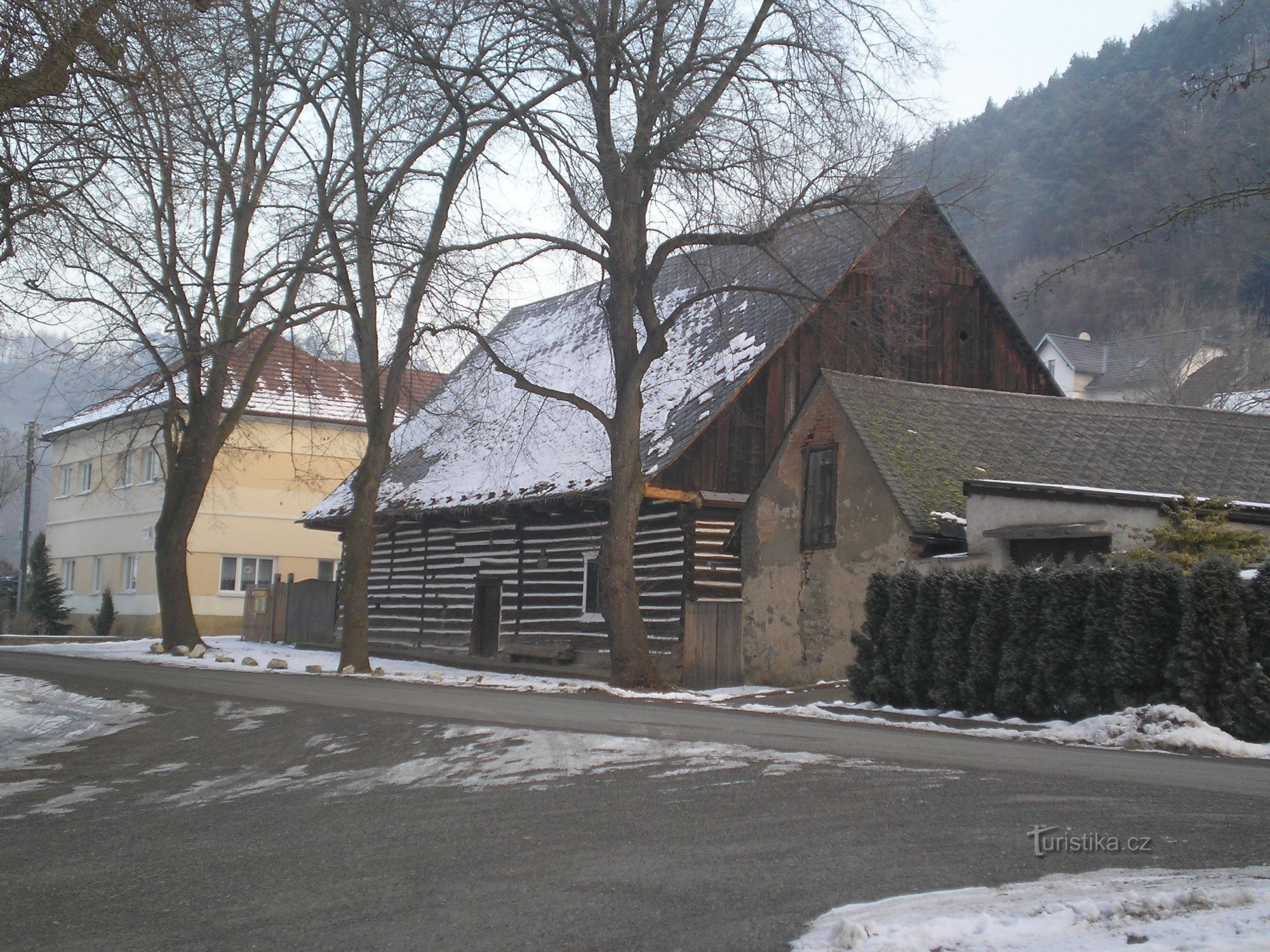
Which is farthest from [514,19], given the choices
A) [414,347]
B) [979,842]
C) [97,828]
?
[979,842]

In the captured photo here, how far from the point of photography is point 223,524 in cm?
4272

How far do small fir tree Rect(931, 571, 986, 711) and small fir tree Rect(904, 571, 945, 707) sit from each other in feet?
0.78

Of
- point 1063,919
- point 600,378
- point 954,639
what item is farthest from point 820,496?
point 1063,919

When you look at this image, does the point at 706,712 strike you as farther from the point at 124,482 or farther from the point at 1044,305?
the point at 1044,305

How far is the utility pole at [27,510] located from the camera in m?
38.3

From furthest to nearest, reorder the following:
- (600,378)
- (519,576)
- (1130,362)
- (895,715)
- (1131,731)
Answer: (1130,362) < (600,378) < (519,576) < (895,715) < (1131,731)

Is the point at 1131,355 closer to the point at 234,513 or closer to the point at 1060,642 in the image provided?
the point at 234,513

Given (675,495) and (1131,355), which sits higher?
(1131,355)

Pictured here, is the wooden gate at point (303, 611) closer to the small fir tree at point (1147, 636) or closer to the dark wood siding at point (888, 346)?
the dark wood siding at point (888, 346)

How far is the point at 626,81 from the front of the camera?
1981 centimetres

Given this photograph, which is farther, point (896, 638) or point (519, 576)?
point (519, 576)

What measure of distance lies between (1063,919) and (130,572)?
4560 centimetres

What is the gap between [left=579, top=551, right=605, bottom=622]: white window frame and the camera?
1054 inches

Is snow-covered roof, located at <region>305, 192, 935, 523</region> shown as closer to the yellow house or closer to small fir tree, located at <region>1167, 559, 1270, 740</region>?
the yellow house
